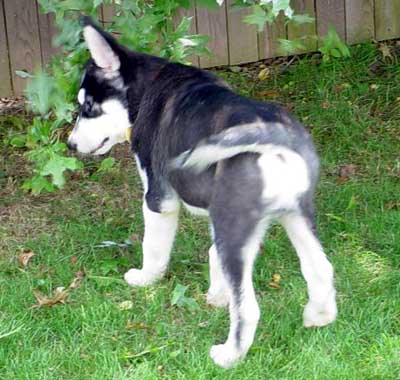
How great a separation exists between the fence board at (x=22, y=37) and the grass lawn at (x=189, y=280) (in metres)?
0.44

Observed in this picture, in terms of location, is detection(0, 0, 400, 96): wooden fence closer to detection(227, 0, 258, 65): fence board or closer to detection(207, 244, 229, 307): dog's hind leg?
detection(227, 0, 258, 65): fence board

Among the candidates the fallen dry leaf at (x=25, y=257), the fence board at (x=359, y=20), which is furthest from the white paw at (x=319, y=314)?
the fence board at (x=359, y=20)

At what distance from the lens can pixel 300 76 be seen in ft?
24.2

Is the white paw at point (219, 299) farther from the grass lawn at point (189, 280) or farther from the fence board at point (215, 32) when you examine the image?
the fence board at point (215, 32)

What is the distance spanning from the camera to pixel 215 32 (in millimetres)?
7441

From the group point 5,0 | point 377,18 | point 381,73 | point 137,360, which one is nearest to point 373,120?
point 381,73

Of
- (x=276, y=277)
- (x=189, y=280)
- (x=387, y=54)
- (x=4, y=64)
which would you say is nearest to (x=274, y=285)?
Result: (x=276, y=277)

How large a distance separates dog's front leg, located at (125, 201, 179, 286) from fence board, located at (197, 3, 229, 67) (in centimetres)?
305

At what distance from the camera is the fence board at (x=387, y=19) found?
25.2 ft

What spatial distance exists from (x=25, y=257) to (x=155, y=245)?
89 centimetres

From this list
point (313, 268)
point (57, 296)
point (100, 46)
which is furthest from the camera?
point (57, 296)

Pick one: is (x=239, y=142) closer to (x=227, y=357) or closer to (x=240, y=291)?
(x=240, y=291)

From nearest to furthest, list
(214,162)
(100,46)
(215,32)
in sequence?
(214,162) → (100,46) → (215,32)

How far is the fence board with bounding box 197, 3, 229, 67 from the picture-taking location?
736cm
